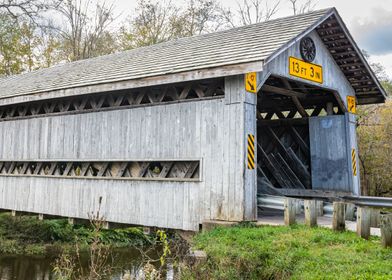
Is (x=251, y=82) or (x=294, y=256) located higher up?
(x=251, y=82)

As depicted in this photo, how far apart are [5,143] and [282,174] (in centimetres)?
837

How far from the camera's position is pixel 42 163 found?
11859 millimetres

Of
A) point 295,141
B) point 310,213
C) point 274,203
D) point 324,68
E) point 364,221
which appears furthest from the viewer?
point 295,141

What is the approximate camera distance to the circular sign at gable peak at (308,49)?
958 centimetres

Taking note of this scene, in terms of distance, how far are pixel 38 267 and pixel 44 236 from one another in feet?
11.5

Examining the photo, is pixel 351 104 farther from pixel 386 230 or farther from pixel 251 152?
pixel 386 230

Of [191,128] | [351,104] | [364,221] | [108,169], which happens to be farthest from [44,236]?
[364,221]

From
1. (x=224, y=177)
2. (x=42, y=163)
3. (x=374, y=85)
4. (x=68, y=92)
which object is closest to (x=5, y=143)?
Result: (x=42, y=163)

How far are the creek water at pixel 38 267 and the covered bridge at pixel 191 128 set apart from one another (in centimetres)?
299

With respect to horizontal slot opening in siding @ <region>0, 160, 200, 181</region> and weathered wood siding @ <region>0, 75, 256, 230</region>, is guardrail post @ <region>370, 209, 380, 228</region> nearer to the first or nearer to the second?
weathered wood siding @ <region>0, 75, 256, 230</region>

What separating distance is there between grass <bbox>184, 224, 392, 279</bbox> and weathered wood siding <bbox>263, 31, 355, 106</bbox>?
3484mm

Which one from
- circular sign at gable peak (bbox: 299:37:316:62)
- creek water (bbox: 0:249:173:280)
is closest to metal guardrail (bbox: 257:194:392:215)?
Result: circular sign at gable peak (bbox: 299:37:316:62)

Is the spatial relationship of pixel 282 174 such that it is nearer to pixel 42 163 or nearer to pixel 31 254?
pixel 42 163

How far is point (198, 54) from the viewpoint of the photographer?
930 centimetres
